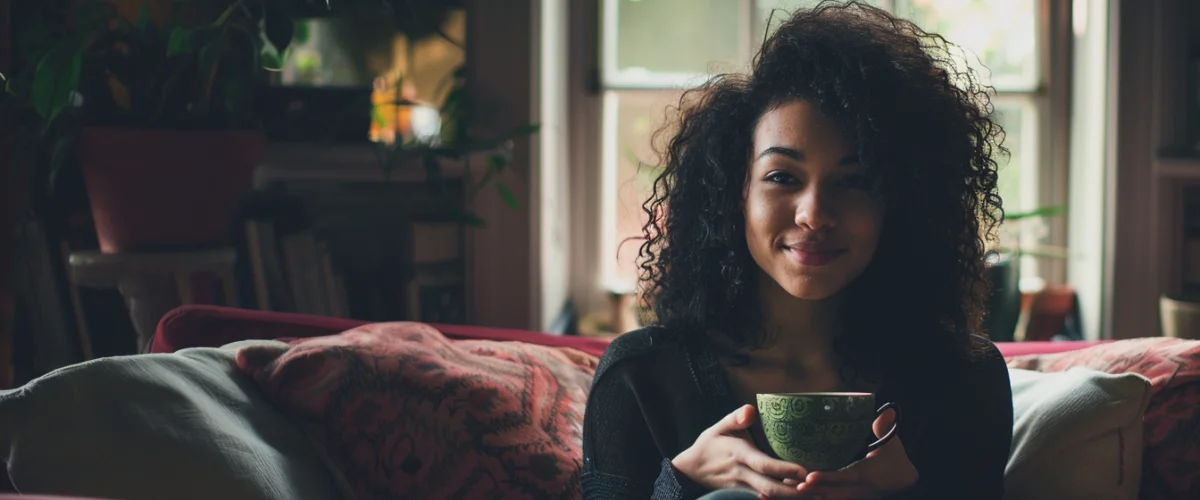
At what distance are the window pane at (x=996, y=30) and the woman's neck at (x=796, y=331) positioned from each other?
2192 millimetres

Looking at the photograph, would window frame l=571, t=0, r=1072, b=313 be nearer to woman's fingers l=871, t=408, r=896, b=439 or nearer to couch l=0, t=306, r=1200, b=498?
couch l=0, t=306, r=1200, b=498

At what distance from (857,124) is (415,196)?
5.68 feet

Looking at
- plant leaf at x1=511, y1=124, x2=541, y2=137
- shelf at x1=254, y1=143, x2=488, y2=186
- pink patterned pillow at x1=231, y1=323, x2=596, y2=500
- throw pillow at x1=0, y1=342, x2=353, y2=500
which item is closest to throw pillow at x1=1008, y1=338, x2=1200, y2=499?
pink patterned pillow at x1=231, y1=323, x2=596, y2=500

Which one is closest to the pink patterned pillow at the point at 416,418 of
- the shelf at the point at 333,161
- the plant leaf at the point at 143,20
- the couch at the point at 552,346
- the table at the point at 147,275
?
the couch at the point at 552,346

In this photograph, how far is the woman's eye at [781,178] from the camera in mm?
1001

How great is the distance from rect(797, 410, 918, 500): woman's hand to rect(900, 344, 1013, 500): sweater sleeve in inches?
6.4

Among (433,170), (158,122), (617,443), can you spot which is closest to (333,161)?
(433,170)

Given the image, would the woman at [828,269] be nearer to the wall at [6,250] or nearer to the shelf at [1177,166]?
the wall at [6,250]

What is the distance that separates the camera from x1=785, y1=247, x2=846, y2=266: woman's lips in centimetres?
97

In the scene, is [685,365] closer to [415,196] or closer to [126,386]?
[126,386]

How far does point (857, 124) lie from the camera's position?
979 millimetres

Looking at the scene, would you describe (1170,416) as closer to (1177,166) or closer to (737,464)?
(737,464)

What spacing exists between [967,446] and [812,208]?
319mm

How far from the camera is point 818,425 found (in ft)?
2.64
